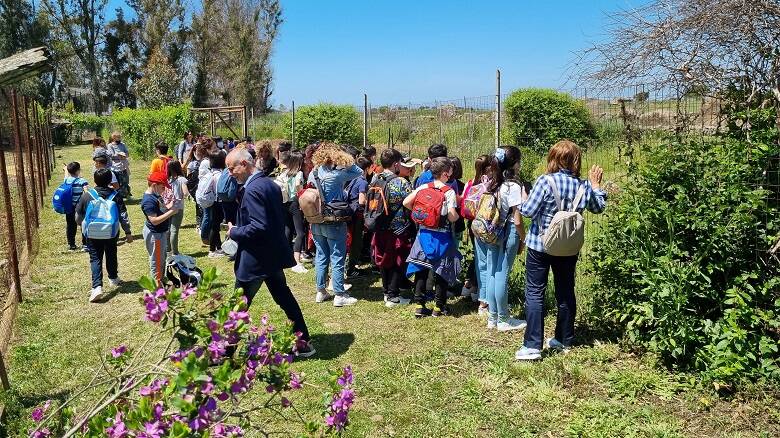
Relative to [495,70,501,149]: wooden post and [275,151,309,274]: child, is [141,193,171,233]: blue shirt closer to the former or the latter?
[275,151,309,274]: child

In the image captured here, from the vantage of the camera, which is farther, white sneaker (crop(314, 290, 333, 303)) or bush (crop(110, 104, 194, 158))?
bush (crop(110, 104, 194, 158))

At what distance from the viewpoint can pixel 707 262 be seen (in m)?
4.31

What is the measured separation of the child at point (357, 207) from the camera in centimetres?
655

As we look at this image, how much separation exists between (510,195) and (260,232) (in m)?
2.10

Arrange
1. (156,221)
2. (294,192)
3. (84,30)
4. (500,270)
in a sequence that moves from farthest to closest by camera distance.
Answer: (84,30), (294,192), (156,221), (500,270)

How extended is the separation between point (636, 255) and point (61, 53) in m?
59.8

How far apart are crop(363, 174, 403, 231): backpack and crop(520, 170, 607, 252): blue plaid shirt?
187 cm

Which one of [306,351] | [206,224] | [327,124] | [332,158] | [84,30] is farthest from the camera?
[84,30]

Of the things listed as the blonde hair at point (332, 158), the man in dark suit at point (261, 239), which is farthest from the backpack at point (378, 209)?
the man in dark suit at point (261, 239)

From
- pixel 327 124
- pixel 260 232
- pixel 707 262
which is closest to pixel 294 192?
pixel 260 232

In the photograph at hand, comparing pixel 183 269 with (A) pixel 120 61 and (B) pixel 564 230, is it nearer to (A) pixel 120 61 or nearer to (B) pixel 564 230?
(B) pixel 564 230

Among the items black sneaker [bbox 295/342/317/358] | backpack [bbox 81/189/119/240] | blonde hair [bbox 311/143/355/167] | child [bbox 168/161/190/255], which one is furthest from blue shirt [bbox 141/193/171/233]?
black sneaker [bbox 295/342/317/358]

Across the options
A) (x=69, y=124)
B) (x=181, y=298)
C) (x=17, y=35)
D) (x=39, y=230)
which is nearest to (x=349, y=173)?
(x=181, y=298)

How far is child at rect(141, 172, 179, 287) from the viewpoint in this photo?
6555mm
